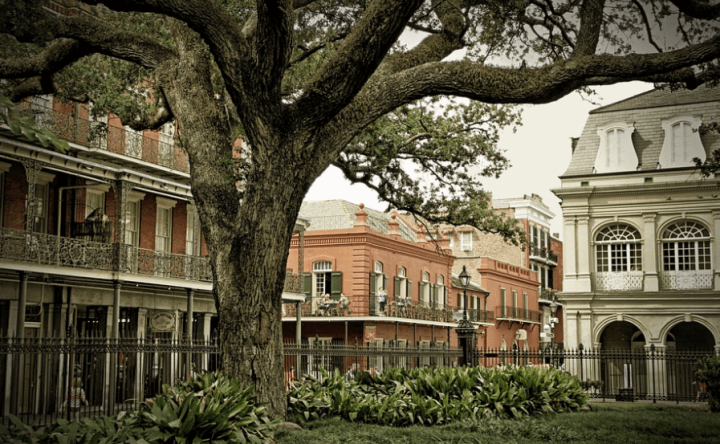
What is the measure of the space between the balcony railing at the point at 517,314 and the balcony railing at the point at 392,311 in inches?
215

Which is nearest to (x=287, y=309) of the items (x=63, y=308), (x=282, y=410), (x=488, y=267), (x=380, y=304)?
(x=380, y=304)

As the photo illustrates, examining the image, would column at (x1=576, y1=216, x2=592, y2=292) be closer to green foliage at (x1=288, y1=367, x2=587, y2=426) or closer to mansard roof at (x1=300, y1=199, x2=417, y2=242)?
mansard roof at (x1=300, y1=199, x2=417, y2=242)

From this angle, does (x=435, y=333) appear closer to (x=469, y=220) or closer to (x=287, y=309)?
(x=287, y=309)

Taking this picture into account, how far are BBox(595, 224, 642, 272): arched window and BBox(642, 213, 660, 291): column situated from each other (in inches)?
17.9

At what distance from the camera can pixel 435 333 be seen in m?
43.5

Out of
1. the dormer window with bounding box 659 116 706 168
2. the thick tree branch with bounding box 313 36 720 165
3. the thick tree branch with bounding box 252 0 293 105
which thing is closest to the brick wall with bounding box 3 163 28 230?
the thick tree branch with bounding box 313 36 720 165

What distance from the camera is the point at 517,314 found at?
53719 millimetres

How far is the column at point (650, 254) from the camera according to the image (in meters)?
31.0

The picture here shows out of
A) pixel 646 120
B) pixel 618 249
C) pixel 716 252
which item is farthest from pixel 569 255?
pixel 646 120

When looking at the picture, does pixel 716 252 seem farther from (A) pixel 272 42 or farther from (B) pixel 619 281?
(A) pixel 272 42

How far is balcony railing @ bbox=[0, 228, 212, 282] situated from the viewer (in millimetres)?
18594

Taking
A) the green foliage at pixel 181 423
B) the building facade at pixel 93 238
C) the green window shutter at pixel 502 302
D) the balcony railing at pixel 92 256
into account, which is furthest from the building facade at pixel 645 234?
the green foliage at pixel 181 423

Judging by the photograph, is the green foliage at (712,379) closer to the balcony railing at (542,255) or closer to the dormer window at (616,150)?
the dormer window at (616,150)

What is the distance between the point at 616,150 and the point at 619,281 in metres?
4.99
